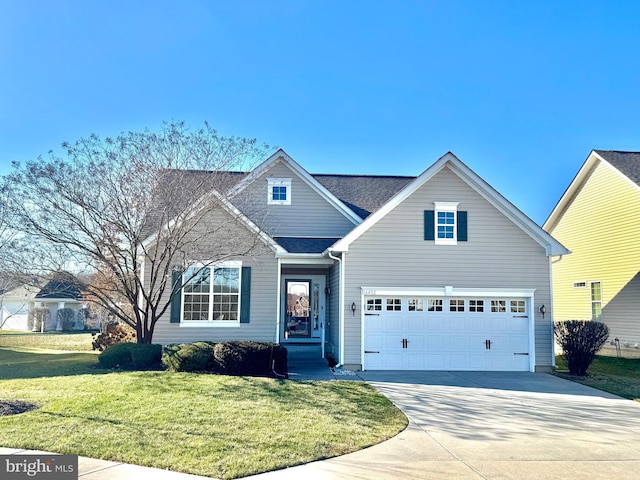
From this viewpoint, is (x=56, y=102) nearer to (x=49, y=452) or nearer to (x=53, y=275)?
(x=53, y=275)

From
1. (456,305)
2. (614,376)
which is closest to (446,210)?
(456,305)

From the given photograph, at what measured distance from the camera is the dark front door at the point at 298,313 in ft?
62.5

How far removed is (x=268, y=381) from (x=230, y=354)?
1442 mm

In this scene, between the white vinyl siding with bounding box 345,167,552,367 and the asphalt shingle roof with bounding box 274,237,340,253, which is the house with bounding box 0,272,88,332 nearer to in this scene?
the asphalt shingle roof with bounding box 274,237,340,253

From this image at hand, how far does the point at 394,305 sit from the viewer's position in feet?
48.0

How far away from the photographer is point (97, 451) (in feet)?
20.4

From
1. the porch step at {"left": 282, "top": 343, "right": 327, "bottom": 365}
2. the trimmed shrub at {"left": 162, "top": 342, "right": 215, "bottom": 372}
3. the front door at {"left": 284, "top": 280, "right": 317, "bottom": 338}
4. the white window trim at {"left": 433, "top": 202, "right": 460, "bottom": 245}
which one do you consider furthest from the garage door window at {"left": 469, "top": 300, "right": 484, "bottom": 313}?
the trimmed shrub at {"left": 162, "top": 342, "right": 215, "bottom": 372}

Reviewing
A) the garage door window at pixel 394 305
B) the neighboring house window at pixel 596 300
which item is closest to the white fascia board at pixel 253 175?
the garage door window at pixel 394 305

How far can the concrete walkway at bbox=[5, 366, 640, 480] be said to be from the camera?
5766 millimetres

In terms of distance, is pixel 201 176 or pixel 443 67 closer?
pixel 201 176

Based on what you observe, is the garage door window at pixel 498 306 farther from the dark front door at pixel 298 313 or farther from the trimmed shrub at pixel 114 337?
the trimmed shrub at pixel 114 337

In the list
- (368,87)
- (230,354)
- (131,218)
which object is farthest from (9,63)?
(368,87)

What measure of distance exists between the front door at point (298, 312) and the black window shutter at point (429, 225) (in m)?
5.38

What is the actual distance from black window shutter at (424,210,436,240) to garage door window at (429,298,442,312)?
186 centimetres
